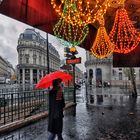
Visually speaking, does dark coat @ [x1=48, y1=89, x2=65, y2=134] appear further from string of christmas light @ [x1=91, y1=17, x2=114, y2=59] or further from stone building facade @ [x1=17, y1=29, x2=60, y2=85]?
stone building facade @ [x1=17, y1=29, x2=60, y2=85]

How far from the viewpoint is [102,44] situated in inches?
543

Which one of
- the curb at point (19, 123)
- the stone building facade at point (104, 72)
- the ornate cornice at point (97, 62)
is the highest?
the ornate cornice at point (97, 62)

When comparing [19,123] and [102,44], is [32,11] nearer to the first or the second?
[19,123]

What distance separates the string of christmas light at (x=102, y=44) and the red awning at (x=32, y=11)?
7.88ft

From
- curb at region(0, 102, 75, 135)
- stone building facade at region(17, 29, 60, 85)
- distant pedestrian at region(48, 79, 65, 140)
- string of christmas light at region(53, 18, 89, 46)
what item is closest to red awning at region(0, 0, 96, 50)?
string of christmas light at region(53, 18, 89, 46)

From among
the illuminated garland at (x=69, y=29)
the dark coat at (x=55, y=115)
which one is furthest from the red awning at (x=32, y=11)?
the dark coat at (x=55, y=115)

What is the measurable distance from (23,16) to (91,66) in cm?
7795

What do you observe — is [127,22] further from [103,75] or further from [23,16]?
[103,75]

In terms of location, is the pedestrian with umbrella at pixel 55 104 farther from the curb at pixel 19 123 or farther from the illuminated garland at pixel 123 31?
the illuminated garland at pixel 123 31

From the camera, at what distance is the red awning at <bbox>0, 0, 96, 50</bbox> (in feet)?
28.2

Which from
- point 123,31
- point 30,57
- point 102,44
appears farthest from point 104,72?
point 123,31

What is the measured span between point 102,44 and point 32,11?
529 centimetres

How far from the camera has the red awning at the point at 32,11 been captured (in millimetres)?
8607

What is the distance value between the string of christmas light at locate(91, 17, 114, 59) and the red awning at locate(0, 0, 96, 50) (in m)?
2.40
